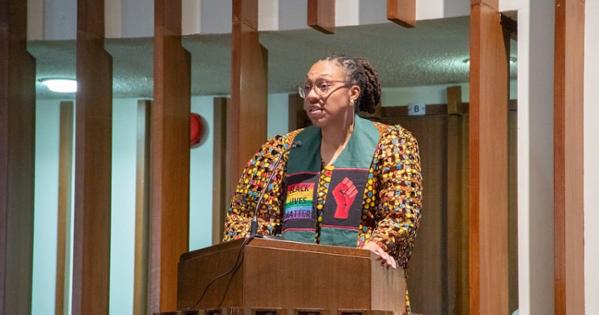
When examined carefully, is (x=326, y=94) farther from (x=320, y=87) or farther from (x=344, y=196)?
(x=344, y=196)

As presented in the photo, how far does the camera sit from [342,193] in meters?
3.78

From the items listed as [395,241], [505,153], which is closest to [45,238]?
[505,153]

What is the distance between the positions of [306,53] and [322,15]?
31.5 inches

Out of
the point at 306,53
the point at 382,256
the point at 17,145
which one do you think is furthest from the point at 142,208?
the point at 382,256

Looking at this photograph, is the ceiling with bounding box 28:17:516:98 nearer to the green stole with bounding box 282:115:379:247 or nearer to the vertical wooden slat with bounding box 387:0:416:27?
the vertical wooden slat with bounding box 387:0:416:27

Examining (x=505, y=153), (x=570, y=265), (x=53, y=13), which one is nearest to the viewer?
(x=570, y=265)

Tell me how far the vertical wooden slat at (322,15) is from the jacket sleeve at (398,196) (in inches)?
46.3

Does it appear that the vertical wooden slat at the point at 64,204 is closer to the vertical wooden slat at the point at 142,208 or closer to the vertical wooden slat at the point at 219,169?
the vertical wooden slat at the point at 142,208

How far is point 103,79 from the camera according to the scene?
551 cm

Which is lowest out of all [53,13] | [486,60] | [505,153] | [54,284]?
[54,284]

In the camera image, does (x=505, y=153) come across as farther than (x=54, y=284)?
No

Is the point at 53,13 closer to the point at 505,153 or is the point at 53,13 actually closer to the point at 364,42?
the point at 364,42

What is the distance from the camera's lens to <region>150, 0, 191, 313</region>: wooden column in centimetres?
512

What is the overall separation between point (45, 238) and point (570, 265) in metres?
3.97
